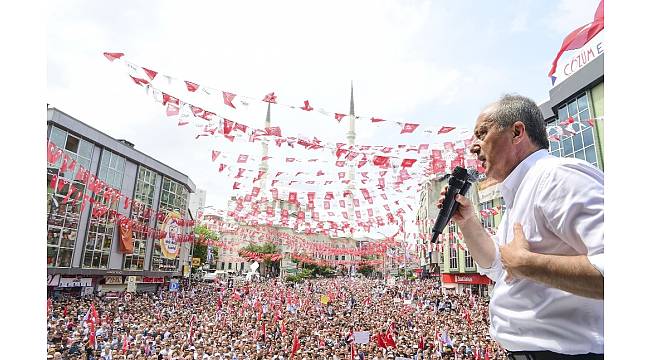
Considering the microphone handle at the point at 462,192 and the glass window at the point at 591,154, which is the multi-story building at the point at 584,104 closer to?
the glass window at the point at 591,154

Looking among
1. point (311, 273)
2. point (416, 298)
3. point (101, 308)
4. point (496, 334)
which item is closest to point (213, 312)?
point (101, 308)

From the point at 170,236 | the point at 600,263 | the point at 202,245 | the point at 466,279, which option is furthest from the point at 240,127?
the point at 202,245

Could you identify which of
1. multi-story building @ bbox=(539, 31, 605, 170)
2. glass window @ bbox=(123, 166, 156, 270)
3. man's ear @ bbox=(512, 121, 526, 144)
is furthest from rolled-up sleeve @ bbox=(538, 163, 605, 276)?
glass window @ bbox=(123, 166, 156, 270)

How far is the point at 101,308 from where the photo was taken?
775 inches

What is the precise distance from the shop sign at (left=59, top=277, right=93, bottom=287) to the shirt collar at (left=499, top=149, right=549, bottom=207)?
30.0 metres

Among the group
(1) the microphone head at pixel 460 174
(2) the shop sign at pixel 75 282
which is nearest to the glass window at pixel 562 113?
(1) the microphone head at pixel 460 174

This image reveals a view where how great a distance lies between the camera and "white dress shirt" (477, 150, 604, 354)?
1253 mm

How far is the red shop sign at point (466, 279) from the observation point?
3244 cm

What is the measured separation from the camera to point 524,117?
5.68 feet

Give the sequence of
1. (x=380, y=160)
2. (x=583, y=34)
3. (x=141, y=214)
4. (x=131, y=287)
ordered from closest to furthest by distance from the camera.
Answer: (x=583, y=34) < (x=380, y=160) < (x=131, y=287) < (x=141, y=214)

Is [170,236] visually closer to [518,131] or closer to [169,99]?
[169,99]

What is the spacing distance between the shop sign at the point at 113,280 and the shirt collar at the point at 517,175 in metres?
32.9

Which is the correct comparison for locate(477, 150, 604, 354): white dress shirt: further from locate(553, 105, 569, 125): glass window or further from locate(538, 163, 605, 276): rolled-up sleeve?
locate(553, 105, 569, 125): glass window

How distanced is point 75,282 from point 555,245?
3111cm
